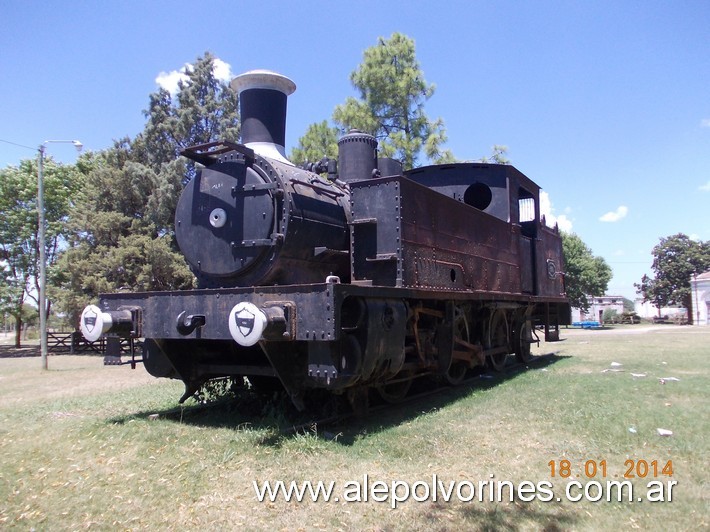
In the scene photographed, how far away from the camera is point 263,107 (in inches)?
281

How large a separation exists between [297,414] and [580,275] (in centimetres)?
3626

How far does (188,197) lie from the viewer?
21.1 feet

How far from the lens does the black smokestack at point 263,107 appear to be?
704cm

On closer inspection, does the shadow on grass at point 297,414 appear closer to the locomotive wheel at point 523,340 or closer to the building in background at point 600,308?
the locomotive wheel at point 523,340

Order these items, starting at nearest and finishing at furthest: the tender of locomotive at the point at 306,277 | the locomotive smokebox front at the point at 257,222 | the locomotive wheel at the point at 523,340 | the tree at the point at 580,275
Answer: the tender of locomotive at the point at 306,277, the locomotive smokebox front at the point at 257,222, the locomotive wheel at the point at 523,340, the tree at the point at 580,275

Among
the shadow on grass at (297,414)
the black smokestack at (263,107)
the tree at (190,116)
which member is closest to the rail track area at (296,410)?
the shadow on grass at (297,414)

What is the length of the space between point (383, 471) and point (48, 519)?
229 centimetres

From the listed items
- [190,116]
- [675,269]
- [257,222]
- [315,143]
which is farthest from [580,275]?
[257,222]

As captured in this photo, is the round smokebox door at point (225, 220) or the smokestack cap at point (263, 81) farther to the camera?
the smokestack cap at point (263, 81)

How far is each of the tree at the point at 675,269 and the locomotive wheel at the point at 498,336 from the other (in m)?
50.7

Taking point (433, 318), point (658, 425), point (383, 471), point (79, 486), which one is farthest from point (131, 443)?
point (658, 425)
